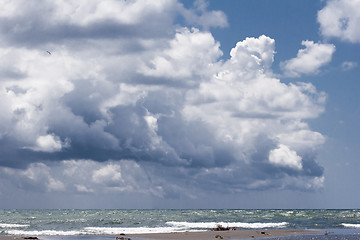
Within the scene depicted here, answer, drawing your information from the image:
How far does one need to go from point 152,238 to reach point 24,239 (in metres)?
12.4

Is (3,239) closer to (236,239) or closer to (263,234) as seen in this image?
(236,239)

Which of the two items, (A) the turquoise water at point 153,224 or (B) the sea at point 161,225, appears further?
(A) the turquoise water at point 153,224

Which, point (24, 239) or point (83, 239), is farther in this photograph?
point (83, 239)

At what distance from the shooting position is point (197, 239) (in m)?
42.8

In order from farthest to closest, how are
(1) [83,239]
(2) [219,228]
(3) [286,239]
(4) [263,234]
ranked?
(2) [219,228] → (4) [263,234] → (1) [83,239] → (3) [286,239]

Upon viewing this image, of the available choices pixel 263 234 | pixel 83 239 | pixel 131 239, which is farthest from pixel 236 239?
pixel 83 239

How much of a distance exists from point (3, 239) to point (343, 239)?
1284 inches

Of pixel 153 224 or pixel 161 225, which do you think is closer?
pixel 161 225

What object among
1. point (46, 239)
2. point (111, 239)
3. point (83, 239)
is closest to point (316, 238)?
point (111, 239)

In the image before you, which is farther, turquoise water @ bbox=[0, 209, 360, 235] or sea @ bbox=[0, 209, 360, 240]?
turquoise water @ bbox=[0, 209, 360, 235]

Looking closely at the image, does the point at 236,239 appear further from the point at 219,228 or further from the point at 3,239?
the point at 3,239

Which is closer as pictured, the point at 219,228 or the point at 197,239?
the point at 197,239

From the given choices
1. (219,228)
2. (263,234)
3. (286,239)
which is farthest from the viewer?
(219,228)

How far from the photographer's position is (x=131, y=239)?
4372 centimetres
